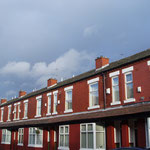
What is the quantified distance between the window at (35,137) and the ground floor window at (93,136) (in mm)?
7092

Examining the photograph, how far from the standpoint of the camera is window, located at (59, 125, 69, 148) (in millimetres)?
19328

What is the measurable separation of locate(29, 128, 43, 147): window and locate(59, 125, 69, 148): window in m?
3.72

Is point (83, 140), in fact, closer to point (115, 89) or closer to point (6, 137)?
point (115, 89)

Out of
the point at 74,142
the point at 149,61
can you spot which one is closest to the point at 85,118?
the point at 74,142

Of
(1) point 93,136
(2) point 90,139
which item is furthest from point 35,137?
(1) point 93,136

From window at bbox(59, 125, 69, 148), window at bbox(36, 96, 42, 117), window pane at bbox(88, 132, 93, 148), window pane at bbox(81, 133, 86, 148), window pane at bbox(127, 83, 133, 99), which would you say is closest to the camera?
window pane at bbox(127, 83, 133, 99)

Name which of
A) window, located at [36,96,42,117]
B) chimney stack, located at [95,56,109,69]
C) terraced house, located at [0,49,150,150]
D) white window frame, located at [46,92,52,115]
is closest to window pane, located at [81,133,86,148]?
terraced house, located at [0,49,150,150]

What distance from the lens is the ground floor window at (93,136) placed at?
16.2m

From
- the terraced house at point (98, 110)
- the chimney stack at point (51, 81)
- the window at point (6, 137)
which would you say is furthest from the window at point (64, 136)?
the window at point (6, 137)

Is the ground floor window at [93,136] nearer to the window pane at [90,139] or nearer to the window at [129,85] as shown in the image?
the window pane at [90,139]

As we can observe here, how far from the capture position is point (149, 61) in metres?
14.7

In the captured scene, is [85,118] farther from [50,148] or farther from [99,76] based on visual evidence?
[50,148]

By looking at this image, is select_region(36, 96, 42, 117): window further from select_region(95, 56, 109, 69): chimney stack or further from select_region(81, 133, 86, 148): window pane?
select_region(95, 56, 109, 69): chimney stack

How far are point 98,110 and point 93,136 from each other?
2052 mm
